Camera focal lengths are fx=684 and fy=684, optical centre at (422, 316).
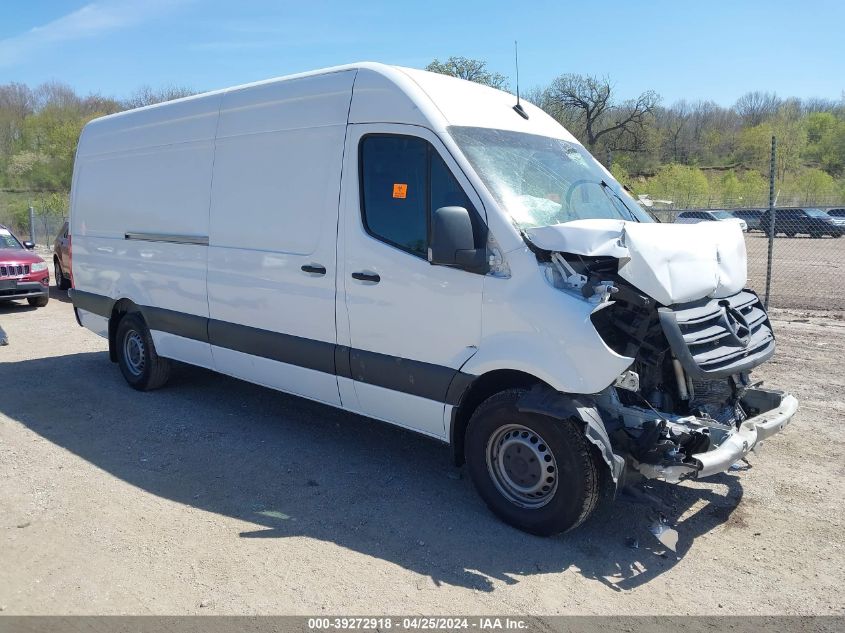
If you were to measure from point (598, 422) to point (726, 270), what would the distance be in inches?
56.7

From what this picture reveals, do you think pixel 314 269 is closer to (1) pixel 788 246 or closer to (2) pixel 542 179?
(2) pixel 542 179

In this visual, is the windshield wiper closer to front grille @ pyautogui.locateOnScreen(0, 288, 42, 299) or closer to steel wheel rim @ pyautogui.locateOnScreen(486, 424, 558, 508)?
steel wheel rim @ pyautogui.locateOnScreen(486, 424, 558, 508)

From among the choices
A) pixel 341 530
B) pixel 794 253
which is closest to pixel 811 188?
pixel 794 253

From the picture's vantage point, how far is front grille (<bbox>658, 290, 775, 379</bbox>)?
3.83 metres

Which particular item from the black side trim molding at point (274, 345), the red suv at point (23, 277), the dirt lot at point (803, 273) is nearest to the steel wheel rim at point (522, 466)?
the black side trim molding at point (274, 345)

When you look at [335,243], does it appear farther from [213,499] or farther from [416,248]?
[213,499]

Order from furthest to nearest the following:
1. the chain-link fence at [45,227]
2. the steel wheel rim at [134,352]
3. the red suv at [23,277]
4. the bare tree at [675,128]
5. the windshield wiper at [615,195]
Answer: the bare tree at [675,128] → the chain-link fence at [45,227] → the red suv at [23,277] → the steel wheel rim at [134,352] → the windshield wiper at [615,195]

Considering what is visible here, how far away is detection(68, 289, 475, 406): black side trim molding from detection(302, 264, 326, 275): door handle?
537 millimetres

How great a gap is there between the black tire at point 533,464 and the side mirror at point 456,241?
83cm

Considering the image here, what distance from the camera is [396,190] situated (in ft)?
15.4

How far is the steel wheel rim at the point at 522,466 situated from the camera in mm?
4113

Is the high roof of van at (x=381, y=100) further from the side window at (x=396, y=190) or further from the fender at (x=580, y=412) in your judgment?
the fender at (x=580, y=412)

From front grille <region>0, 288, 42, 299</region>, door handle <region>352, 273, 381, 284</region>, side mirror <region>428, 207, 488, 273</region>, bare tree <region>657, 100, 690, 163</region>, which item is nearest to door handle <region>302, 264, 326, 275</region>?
door handle <region>352, 273, 381, 284</region>

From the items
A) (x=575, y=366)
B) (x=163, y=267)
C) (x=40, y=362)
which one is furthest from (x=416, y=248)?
(x=40, y=362)
